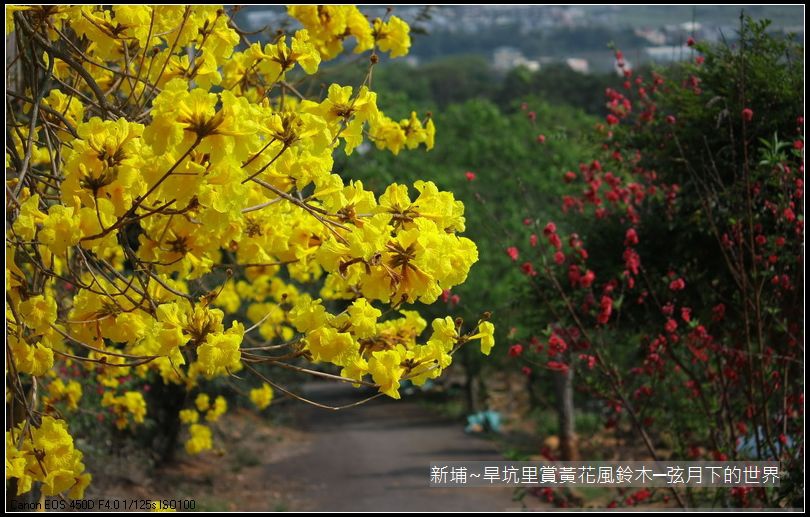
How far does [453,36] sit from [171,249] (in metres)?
44.4

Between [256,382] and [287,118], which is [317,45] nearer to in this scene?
[287,118]

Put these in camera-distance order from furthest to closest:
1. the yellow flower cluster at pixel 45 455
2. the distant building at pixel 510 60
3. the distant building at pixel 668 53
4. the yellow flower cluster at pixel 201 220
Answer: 1. the distant building at pixel 510 60
2. the distant building at pixel 668 53
3. the yellow flower cluster at pixel 45 455
4. the yellow flower cluster at pixel 201 220

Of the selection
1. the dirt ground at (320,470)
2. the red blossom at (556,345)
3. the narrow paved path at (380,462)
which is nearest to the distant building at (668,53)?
the red blossom at (556,345)

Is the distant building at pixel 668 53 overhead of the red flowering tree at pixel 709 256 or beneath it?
overhead

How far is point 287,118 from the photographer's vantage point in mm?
2182

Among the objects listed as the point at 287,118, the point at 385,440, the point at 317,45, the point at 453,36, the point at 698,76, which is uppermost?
the point at 453,36

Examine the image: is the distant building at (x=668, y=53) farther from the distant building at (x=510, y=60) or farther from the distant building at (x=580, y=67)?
the distant building at (x=510, y=60)

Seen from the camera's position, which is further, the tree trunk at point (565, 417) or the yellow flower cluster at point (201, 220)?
the tree trunk at point (565, 417)

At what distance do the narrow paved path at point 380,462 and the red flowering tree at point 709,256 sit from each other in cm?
403

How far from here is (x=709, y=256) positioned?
5836 mm

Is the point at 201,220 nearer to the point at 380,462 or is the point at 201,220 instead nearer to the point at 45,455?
the point at 45,455

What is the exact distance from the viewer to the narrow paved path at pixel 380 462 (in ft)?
35.5

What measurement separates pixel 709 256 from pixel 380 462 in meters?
9.37

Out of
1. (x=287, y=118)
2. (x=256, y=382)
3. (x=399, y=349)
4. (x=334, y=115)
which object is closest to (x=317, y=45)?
(x=334, y=115)
